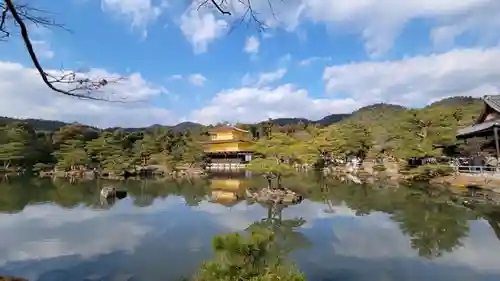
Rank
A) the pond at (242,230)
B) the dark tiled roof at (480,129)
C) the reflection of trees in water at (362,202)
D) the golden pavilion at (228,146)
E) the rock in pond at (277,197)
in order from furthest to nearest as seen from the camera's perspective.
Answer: the golden pavilion at (228,146) → the dark tiled roof at (480,129) → the rock in pond at (277,197) → the reflection of trees in water at (362,202) → the pond at (242,230)

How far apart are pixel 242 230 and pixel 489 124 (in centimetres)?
1211

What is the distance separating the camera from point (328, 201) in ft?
49.6

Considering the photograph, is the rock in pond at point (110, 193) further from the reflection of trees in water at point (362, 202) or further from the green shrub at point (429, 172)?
the green shrub at point (429, 172)

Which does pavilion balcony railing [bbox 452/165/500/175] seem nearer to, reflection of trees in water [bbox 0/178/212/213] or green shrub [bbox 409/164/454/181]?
green shrub [bbox 409/164/454/181]

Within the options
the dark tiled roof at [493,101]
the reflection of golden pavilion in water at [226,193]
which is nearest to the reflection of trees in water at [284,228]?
the reflection of golden pavilion in water at [226,193]

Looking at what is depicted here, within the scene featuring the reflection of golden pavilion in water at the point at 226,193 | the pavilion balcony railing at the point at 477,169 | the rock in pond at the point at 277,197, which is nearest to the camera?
the rock in pond at the point at 277,197

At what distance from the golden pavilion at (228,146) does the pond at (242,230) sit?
22.5 m

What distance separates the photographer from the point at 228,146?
40.1m

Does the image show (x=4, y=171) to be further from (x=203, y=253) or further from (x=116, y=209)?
(x=203, y=253)

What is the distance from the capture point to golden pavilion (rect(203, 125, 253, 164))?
39.3 m

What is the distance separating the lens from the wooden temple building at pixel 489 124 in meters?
14.9

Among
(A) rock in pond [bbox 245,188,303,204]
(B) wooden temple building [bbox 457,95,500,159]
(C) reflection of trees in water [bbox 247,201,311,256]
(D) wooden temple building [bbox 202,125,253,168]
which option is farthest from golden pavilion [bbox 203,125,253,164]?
(C) reflection of trees in water [bbox 247,201,311,256]

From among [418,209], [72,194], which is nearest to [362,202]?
[418,209]

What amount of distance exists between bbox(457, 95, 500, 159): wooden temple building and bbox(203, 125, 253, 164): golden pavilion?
2359 centimetres
